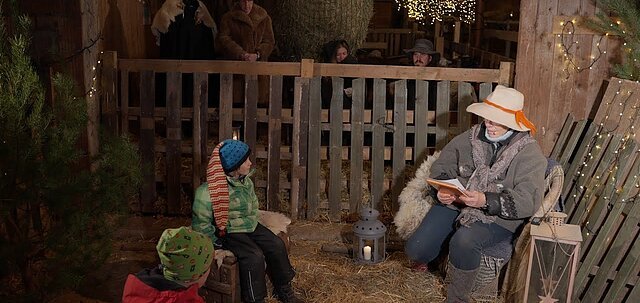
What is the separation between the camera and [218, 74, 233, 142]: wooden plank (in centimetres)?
579

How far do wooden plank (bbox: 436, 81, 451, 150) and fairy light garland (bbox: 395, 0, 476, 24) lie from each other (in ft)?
24.3

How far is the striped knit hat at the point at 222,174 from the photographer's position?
13.6 feet

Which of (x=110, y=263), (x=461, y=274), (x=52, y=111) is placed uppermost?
(x=52, y=111)

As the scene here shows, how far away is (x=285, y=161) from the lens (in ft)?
22.0

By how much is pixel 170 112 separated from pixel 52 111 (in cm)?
226

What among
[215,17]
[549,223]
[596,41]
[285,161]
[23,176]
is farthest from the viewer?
[215,17]

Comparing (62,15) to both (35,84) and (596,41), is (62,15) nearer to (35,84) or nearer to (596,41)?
(35,84)

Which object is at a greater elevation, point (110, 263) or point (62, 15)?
point (62, 15)

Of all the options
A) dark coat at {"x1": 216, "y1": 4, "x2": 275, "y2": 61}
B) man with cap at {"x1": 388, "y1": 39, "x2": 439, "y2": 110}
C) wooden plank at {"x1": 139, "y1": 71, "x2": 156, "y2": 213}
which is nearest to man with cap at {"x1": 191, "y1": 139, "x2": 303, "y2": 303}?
wooden plank at {"x1": 139, "y1": 71, "x2": 156, "y2": 213}

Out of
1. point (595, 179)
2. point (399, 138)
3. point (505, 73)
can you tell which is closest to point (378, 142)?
point (399, 138)

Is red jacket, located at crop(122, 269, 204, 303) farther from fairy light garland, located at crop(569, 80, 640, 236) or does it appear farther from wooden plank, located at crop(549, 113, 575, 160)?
wooden plank, located at crop(549, 113, 575, 160)

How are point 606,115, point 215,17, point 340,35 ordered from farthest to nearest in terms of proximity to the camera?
1. point 215,17
2. point 340,35
3. point 606,115

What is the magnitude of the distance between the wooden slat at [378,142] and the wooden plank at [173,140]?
5.49ft

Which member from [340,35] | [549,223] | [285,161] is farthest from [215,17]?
[549,223]
